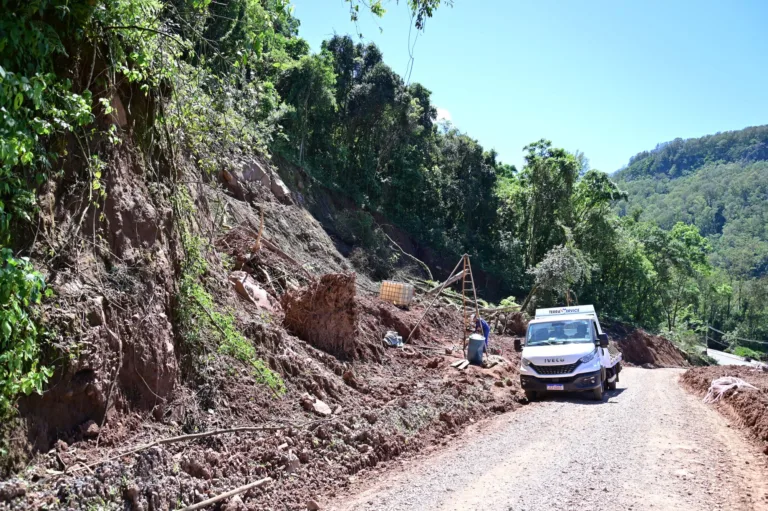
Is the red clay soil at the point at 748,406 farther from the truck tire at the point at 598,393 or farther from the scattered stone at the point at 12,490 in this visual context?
the scattered stone at the point at 12,490

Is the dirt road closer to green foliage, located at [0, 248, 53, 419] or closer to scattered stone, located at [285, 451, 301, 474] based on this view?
scattered stone, located at [285, 451, 301, 474]

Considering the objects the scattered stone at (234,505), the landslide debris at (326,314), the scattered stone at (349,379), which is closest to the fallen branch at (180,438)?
the scattered stone at (234,505)

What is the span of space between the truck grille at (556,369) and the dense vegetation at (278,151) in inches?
287

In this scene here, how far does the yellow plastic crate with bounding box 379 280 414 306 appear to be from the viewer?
20.2 m

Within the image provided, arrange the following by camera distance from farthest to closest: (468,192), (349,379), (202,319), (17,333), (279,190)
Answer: (468,192)
(279,190)
(349,379)
(202,319)
(17,333)

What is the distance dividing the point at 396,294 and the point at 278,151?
32.3 ft

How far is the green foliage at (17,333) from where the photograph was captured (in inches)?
187

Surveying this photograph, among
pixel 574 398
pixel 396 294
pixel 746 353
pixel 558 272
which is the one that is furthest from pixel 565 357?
pixel 746 353

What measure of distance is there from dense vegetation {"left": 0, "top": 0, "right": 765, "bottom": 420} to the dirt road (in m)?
2.93

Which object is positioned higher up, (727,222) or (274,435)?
(727,222)

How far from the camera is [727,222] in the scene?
144 meters

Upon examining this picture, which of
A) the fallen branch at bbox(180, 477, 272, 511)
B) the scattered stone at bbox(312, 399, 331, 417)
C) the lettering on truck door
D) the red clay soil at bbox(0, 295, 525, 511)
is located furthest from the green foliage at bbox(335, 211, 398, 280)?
the fallen branch at bbox(180, 477, 272, 511)

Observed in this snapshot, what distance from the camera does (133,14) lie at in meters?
6.56

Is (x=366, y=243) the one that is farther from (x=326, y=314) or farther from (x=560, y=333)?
(x=326, y=314)
